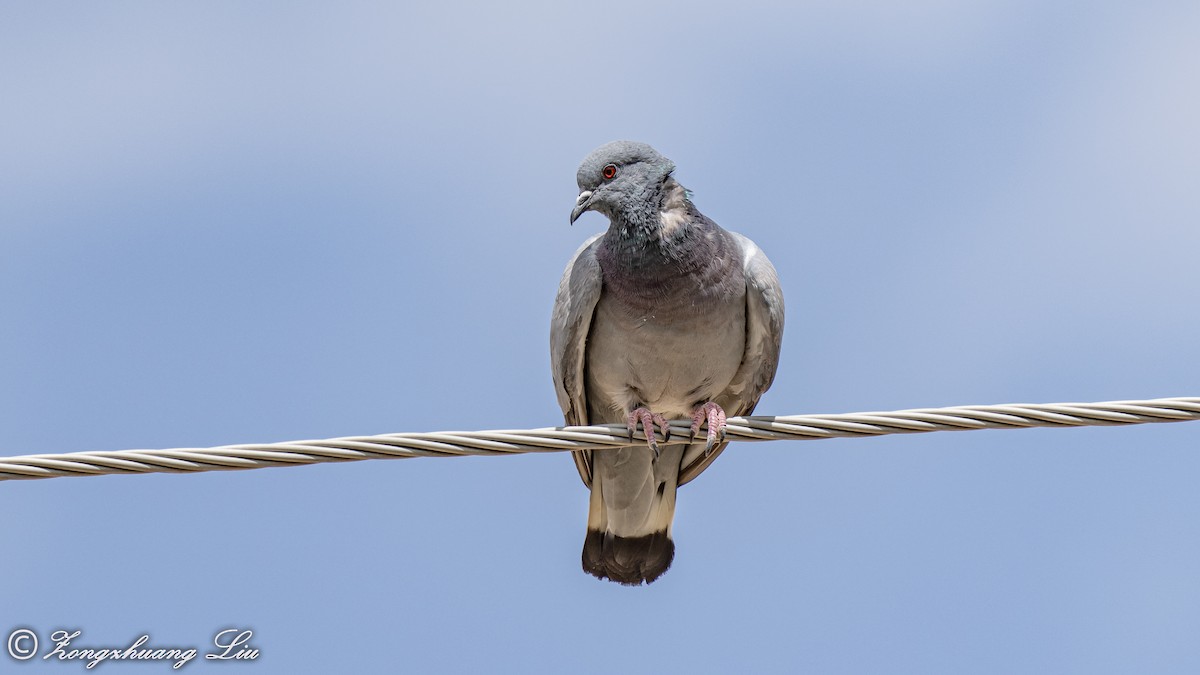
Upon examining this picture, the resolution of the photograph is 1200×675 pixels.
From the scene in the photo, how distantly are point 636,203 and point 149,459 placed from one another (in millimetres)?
3284

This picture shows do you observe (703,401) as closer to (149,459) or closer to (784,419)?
(784,419)

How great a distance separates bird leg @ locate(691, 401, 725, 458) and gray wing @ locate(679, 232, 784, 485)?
1.33 feet

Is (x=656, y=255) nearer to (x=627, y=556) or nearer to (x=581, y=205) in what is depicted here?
(x=581, y=205)

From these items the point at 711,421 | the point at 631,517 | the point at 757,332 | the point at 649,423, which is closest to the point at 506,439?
the point at 649,423

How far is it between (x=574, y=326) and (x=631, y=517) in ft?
4.65

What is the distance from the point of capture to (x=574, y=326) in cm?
752

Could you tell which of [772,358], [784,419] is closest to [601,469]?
[772,358]

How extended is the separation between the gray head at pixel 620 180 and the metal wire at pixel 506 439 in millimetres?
2055

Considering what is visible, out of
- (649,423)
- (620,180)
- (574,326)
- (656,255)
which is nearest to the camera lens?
(649,423)

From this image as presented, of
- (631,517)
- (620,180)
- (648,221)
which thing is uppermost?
(620,180)

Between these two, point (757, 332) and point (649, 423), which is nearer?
point (649, 423)

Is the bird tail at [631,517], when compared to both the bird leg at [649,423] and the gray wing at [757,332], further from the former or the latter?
the bird leg at [649,423]

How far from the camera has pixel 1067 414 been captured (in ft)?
16.5

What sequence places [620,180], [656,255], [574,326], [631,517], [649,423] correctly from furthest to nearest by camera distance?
[631,517] → [574,326] → [620,180] → [656,255] → [649,423]
